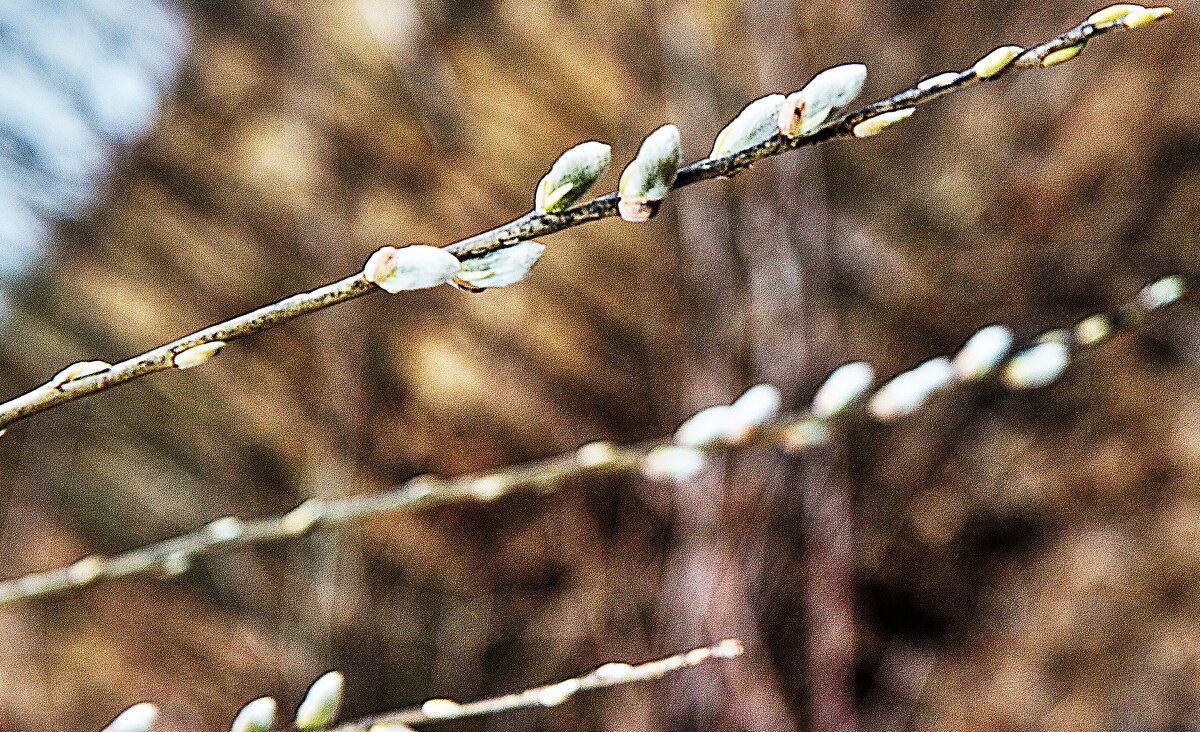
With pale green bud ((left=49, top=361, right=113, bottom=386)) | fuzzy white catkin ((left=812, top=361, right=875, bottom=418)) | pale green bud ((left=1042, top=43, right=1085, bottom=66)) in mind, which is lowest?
pale green bud ((left=1042, top=43, right=1085, bottom=66))

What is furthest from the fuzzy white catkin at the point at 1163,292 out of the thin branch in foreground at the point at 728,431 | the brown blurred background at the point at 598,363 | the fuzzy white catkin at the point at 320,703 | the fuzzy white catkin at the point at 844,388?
the brown blurred background at the point at 598,363

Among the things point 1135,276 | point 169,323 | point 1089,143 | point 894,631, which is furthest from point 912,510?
point 169,323

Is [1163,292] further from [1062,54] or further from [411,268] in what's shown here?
[411,268]

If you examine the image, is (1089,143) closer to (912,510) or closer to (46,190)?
(912,510)

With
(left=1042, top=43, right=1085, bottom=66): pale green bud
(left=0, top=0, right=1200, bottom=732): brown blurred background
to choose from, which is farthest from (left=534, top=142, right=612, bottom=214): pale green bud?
(left=0, top=0, right=1200, bottom=732): brown blurred background

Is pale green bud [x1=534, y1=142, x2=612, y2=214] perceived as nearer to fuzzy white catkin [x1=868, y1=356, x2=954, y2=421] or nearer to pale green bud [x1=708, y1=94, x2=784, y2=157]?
pale green bud [x1=708, y1=94, x2=784, y2=157]

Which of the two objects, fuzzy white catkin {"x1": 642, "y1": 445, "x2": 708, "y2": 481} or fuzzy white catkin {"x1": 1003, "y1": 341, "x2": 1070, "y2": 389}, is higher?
fuzzy white catkin {"x1": 642, "y1": 445, "x2": 708, "y2": 481}
